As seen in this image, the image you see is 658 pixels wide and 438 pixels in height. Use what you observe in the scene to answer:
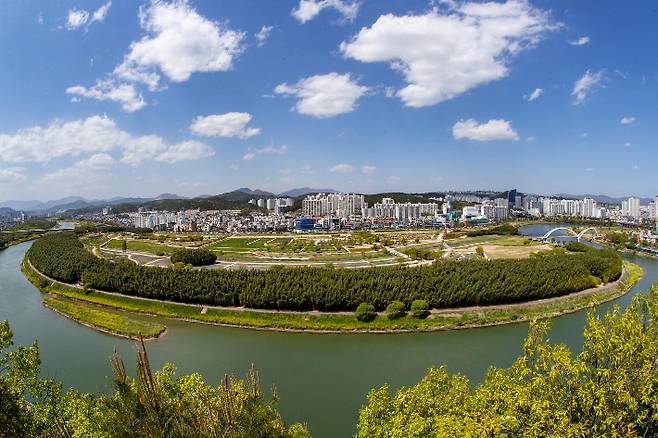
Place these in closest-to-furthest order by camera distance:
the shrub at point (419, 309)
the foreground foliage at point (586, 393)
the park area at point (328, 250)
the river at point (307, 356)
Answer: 1. the foreground foliage at point (586, 393)
2. the river at point (307, 356)
3. the shrub at point (419, 309)
4. the park area at point (328, 250)

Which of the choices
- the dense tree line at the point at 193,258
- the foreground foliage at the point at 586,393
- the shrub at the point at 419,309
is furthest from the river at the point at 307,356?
the dense tree line at the point at 193,258

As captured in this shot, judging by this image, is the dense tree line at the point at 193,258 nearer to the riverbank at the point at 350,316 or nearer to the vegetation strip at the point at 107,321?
the riverbank at the point at 350,316

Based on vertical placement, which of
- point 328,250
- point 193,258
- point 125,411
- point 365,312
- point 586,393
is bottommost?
point 365,312

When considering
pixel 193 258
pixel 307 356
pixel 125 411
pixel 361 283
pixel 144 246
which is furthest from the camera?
pixel 144 246

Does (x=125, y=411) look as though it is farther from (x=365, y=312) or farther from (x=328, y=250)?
(x=328, y=250)

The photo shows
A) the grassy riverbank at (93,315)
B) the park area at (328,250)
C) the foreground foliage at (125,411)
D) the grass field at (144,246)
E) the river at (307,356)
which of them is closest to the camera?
the foreground foliage at (125,411)

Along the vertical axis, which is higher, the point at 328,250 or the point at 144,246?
the point at 144,246

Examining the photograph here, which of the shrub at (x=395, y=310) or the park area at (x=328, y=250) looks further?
the park area at (x=328, y=250)

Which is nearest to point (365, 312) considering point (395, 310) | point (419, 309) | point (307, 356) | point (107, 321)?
point (395, 310)

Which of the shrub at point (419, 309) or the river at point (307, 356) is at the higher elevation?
the shrub at point (419, 309)
